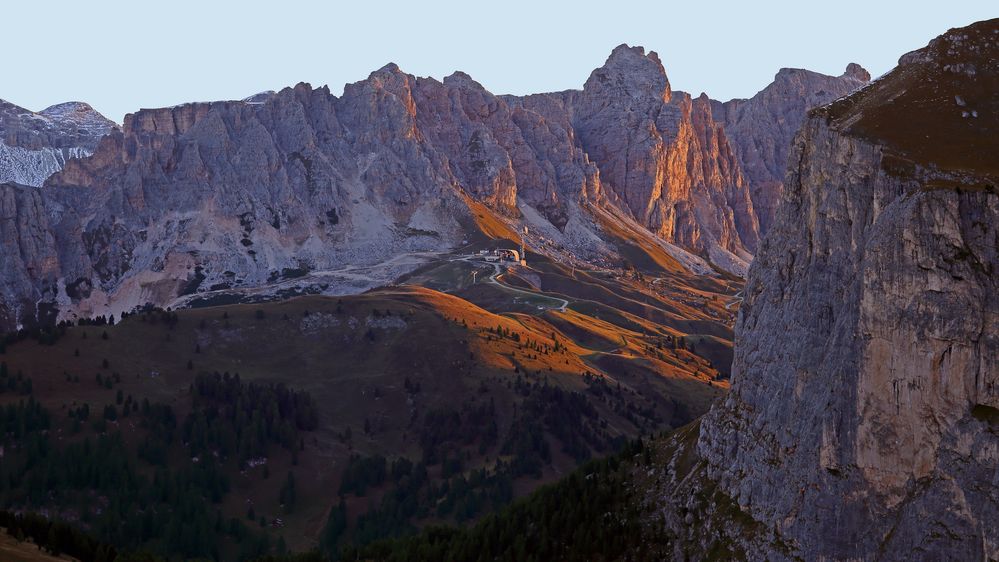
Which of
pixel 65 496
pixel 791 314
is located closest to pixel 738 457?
pixel 791 314

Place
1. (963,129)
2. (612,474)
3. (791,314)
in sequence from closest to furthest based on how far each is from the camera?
1. (963,129)
2. (791,314)
3. (612,474)

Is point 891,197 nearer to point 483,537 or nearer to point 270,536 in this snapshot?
point 483,537

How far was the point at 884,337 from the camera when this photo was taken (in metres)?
86.5

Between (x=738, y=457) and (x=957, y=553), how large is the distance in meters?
23.9

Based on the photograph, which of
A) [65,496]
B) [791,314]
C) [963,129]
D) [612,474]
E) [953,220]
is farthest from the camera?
[65,496]

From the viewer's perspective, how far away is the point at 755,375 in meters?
105

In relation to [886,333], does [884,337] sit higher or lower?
lower

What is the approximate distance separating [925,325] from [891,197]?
1001cm

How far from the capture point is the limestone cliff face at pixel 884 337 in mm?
83688

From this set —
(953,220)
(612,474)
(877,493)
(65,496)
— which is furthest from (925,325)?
(65,496)

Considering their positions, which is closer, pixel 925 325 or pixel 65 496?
pixel 925 325

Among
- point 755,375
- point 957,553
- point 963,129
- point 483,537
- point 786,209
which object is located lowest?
point 483,537

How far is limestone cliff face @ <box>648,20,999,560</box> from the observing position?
3295 inches

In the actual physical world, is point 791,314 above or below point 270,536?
above
